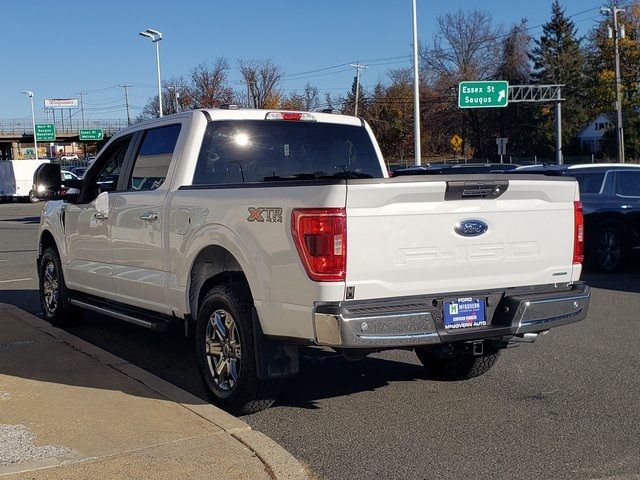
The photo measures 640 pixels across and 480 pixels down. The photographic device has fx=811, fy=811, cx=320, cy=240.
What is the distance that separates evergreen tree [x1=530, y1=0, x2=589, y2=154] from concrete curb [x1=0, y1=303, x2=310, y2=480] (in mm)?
75587

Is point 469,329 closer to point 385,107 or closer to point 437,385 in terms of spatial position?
point 437,385

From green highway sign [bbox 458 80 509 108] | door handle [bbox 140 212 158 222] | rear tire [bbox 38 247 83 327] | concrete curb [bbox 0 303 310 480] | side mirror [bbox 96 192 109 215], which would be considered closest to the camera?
concrete curb [bbox 0 303 310 480]

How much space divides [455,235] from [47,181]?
4.85 m

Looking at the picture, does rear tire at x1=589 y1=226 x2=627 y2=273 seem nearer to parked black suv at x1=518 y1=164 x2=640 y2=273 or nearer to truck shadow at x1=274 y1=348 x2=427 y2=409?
parked black suv at x1=518 y1=164 x2=640 y2=273

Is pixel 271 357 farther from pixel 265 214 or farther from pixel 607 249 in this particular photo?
pixel 607 249

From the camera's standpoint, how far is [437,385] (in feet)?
21.5

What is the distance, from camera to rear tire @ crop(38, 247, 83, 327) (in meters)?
8.58

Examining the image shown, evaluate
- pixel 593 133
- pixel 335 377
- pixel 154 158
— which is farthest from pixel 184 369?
pixel 593 133

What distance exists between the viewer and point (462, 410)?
19.1ft

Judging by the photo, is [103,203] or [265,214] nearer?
[265,214]

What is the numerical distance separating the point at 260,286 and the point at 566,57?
8346 centimetres

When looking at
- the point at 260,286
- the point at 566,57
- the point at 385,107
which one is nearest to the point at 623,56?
the point at 566,57

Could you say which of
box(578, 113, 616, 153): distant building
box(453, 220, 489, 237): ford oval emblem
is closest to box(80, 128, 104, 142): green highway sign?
Answer: box(578, 113, 616, 153): distant building

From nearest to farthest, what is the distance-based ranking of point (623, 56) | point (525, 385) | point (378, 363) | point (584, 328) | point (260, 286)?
point (260, 286) → point (525, 385) → point (378, 363) → point (584, 328) → point (623, 56)
